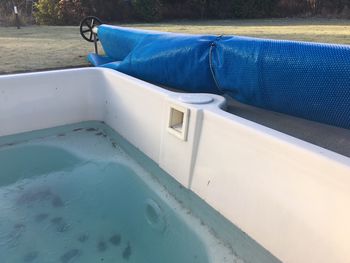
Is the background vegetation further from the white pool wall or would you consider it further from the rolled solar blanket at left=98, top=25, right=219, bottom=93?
the rolled solar blanket at left=98, top=25, right=219, bottom=93

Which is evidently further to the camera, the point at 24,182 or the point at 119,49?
the point at 119,49

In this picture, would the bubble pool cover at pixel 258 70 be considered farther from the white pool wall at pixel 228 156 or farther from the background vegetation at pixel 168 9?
the background vegetation at pixel 168 9

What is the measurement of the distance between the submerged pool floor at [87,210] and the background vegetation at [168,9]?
8.21 meters

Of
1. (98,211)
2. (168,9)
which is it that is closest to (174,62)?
(98,211)

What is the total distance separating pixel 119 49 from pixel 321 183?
6.57 feet

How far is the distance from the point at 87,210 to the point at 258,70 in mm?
975

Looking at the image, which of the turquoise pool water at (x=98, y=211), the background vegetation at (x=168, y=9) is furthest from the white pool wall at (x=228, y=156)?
the background vegetation at (x=168, y=9)

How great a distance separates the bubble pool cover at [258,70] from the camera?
3.69 ft

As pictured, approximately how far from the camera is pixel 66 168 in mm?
1769

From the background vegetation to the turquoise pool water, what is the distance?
8250 millimetres

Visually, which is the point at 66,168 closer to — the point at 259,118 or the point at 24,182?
the point at 24,182

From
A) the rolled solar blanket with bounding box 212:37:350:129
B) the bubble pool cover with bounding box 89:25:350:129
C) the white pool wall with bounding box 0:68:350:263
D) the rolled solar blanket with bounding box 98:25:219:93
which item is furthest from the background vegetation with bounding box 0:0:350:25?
the rolled solar blanket with bounding box 212:37:350:129

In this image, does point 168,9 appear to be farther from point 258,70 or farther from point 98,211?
point 98,211

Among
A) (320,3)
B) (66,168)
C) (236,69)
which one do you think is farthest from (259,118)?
(320,3)
